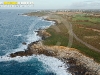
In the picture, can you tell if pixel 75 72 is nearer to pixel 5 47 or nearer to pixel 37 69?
pixel 37 69

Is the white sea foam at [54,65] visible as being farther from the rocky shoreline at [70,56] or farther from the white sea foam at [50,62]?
the rocky shoreline at [70,56]

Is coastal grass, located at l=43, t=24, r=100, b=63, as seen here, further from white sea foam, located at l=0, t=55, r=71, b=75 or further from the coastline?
white sea foam, located at l=0, t=55, r=71, b=75

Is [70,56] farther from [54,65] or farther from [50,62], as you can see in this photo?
[54,65]

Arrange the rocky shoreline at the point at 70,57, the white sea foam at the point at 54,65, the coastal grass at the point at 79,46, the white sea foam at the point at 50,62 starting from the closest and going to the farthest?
the rocky shoreline at the point at 70,57 → the white sea foam at the point at 54,65 → the white sea foam at the point at 50,62 → the coastal grass at the point at 79,46

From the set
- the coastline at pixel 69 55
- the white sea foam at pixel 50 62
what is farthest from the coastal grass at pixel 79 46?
the white sea foam at pixel 50 62

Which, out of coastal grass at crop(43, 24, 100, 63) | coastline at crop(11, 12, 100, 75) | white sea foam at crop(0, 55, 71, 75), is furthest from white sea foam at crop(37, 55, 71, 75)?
coastal grass at crop(43, 24, 100, 63)

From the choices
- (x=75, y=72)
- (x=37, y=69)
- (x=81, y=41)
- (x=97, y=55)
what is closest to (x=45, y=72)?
(x=37, y=69)
